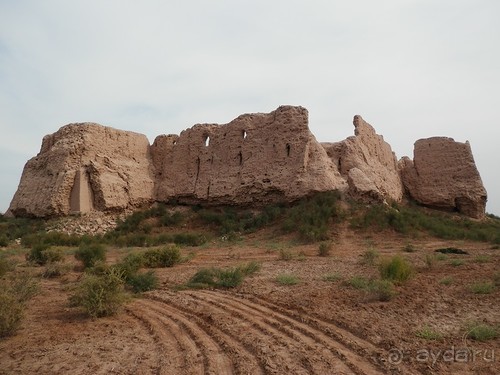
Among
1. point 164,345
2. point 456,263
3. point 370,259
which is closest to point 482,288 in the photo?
point 456,263

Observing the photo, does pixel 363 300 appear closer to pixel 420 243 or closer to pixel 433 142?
pixel 420 243

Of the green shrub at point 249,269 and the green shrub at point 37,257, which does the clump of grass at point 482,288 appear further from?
the green shrub at point 37,257

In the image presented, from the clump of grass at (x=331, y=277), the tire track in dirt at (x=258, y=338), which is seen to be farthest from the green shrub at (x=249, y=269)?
the tire track in dirt at (x=258, y=338)

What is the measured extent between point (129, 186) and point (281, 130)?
868cm

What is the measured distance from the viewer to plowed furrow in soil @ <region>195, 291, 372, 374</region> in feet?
14.0

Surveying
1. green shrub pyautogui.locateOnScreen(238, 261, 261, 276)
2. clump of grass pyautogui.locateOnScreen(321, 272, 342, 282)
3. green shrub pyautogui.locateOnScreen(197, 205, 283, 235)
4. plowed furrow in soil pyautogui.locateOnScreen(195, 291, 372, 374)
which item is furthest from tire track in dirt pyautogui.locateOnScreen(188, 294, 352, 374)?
green shrub pyautogui.locateOnScreen(197, 205, 283, 235)

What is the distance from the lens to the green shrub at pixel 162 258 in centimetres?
1177

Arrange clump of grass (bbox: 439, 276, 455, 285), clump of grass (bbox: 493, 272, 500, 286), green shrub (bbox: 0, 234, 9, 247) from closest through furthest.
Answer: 1. clump of grass (bbox: 493, 272, 500, 286)
2. clump of grass (bbox: 439, 276, 455, 285)
3. green shrub (bbox: 0, 234, 9, 247)

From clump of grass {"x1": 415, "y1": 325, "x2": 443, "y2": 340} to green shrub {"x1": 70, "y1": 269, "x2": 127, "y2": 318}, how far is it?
14.7 ft

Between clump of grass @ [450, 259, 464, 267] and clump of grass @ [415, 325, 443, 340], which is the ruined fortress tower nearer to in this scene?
clump of grass @ [450, 259, 464, 267]

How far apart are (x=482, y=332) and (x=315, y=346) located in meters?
2.10

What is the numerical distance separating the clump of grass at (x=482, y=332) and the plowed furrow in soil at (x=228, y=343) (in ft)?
8.91

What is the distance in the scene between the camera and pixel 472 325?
5.38 meters

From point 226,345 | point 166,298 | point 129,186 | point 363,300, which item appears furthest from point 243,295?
A: point 129,186
